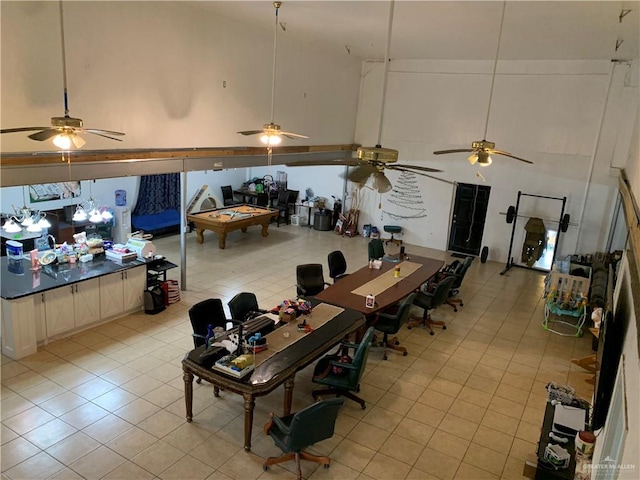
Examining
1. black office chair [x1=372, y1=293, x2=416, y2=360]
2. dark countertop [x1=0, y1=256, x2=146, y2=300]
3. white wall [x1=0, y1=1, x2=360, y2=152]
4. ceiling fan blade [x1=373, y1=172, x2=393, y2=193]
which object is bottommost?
black office chair [x1=372, y1=293, x2=416, y2=360]

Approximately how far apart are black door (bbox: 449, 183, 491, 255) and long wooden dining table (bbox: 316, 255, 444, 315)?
4.11m

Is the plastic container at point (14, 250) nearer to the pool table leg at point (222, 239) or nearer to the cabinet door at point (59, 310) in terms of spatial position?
the cabinet door at point (59, 310)

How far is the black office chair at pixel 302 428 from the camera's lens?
13.8ft

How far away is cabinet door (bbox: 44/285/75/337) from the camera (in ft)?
22.1

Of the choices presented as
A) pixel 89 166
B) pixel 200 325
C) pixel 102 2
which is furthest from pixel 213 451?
pixel 102 2

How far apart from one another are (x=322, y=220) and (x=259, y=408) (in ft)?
31.2

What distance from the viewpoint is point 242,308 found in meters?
6.34

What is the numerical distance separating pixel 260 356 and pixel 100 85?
4.63 metres

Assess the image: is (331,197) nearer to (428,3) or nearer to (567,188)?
(567,188)

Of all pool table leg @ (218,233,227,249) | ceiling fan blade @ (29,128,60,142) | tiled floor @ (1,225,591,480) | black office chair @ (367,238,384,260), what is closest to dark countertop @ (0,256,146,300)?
tiled floor @ (1,225,591,480)

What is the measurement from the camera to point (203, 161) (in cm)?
890

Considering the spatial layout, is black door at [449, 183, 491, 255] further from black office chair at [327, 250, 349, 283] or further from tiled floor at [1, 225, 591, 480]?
black office chair at [327, 250, 349, 283]

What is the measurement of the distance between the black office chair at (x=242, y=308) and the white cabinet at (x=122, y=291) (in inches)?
98.4

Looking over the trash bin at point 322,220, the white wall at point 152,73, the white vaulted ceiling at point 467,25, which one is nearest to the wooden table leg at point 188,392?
the white wall at point 152,73
